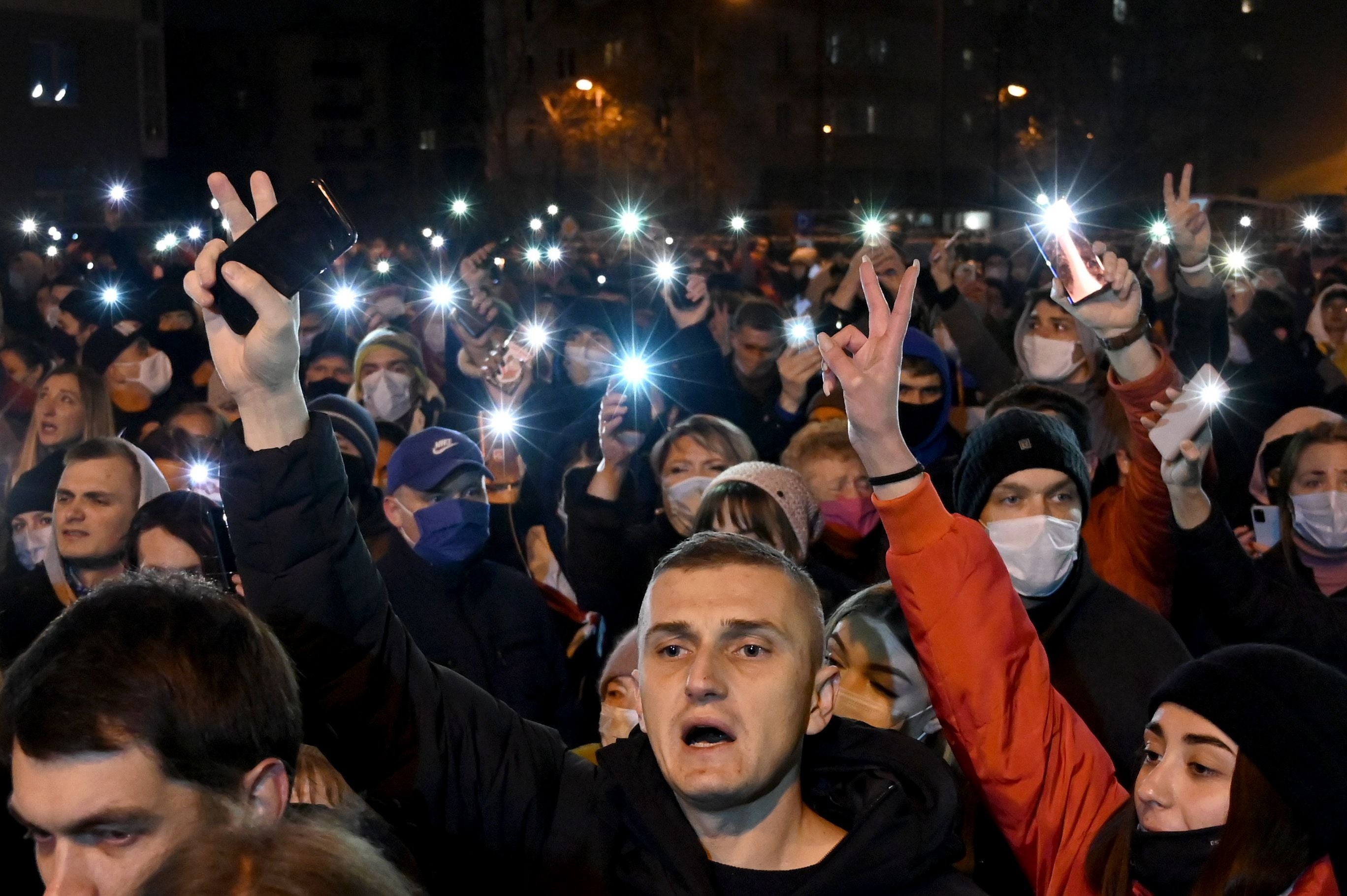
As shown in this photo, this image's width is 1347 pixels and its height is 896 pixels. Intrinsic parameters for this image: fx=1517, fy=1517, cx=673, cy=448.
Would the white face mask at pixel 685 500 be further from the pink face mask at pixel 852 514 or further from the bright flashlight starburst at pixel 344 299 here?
the bright flashlight starburst at pixel 344 299

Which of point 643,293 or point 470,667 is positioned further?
point 643,293

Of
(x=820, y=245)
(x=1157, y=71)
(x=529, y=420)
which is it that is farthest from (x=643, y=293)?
(x=1157, y=71)

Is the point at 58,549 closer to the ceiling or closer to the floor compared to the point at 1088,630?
closer to the ceiling

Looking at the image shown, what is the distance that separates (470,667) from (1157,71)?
51.9 metres

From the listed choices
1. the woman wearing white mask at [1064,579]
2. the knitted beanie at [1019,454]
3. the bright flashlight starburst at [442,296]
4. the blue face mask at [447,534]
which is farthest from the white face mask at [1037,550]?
the bright flashlight starburst at [442,296]

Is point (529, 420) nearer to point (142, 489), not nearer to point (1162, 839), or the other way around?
point (142, 489)

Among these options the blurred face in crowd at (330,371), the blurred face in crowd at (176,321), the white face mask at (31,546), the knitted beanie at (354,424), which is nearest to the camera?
the white face mask at (31,546)

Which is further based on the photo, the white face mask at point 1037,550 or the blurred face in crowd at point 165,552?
the blurred face in crowd at point 165,552

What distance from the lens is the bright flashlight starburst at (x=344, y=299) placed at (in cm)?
1112

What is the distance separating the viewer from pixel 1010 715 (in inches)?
118

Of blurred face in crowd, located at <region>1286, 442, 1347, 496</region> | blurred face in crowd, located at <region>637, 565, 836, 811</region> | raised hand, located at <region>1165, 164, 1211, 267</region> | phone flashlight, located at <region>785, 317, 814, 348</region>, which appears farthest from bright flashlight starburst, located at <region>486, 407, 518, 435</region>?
blurred face in crowd, located at <region>637, 565, 836, 811</region>

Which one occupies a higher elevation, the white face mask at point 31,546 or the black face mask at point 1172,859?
the white face mask at point 31,546

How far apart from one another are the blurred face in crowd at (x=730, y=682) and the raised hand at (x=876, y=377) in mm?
322

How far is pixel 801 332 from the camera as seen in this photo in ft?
25.2
